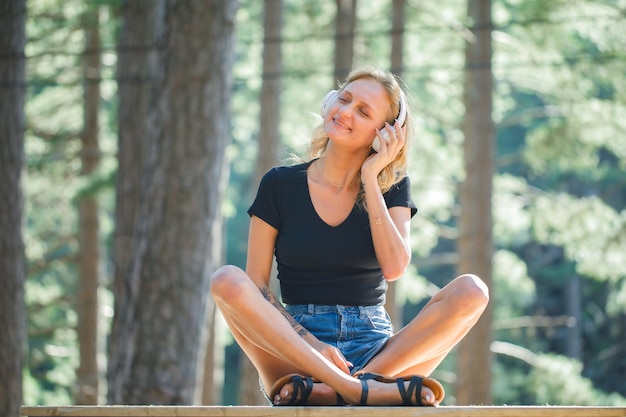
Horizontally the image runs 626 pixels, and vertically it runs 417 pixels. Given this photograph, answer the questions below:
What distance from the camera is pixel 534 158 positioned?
17.4m

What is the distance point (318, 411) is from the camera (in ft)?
11.9

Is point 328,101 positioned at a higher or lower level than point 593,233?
higher

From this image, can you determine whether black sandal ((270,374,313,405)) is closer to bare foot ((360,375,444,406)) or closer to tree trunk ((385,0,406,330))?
bare foot ((360,375,444,406))

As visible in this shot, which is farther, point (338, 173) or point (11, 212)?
point (11, 212)

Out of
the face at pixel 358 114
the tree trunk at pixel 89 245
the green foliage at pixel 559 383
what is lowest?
the green foliage at pixel 559 383

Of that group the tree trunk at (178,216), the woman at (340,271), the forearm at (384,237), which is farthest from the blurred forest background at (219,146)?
the forearm at (384,237)

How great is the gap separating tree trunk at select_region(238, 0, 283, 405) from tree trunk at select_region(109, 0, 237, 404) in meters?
8.14

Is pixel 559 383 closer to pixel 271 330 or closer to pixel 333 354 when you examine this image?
pixel 333 354

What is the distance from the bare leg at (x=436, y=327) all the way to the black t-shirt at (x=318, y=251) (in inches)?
11.3

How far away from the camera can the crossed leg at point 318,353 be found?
394 centimetres

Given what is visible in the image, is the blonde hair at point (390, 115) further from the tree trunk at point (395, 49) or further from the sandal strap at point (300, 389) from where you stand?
the tree trunk at point (395, 49)

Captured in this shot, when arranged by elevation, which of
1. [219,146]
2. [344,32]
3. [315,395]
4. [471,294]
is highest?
[344,32]

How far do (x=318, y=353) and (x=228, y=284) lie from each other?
1.41ft

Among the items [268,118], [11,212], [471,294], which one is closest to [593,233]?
[268,118]
